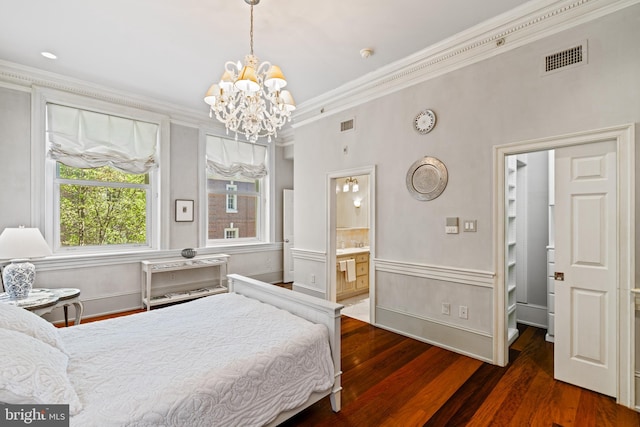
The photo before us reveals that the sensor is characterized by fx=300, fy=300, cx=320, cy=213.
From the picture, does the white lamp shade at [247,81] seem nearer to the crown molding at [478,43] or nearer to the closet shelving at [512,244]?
the crown molding at [478,43]

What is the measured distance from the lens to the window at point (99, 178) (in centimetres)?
378

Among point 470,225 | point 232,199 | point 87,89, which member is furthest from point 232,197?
point 470,225

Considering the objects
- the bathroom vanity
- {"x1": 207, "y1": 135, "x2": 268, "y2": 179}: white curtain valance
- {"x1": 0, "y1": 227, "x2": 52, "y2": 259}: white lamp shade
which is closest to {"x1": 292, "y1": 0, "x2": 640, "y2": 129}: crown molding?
{"x1": 207, "y1": 135, "x2": 268, "y2": 179}: white curtain valance

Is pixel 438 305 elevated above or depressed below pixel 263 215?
below

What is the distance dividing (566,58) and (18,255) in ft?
16.6

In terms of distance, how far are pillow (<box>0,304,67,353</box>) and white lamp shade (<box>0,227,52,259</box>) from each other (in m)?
1.47

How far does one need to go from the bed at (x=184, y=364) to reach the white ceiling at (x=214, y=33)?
235 cm

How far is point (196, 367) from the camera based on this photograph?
5.01ft

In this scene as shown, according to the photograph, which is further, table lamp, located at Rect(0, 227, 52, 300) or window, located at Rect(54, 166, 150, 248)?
window, located at Rect(54, 166, 150, 248)

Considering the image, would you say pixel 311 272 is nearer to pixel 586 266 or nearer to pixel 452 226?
pixel 452 226

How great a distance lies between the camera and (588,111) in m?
2.30

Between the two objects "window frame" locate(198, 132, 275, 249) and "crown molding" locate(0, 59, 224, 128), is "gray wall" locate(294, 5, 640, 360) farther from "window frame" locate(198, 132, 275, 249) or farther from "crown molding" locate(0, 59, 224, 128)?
"crown molding" locate(0, 59, 224, 128)

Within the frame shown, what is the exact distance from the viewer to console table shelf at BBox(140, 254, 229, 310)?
4.19 m

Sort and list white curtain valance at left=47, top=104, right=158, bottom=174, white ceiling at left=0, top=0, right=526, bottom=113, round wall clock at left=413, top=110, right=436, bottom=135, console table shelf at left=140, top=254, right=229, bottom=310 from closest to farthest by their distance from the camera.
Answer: white ceiling at left=0, top=0, right=526, bottom=113 → round wall clock at left=413, top=110, right=436, bottom=135 → white curtain valance at left=47, top=104, right=158, bottom=174 → console table shelf at left=140, top=254, right=229, bottom=310
